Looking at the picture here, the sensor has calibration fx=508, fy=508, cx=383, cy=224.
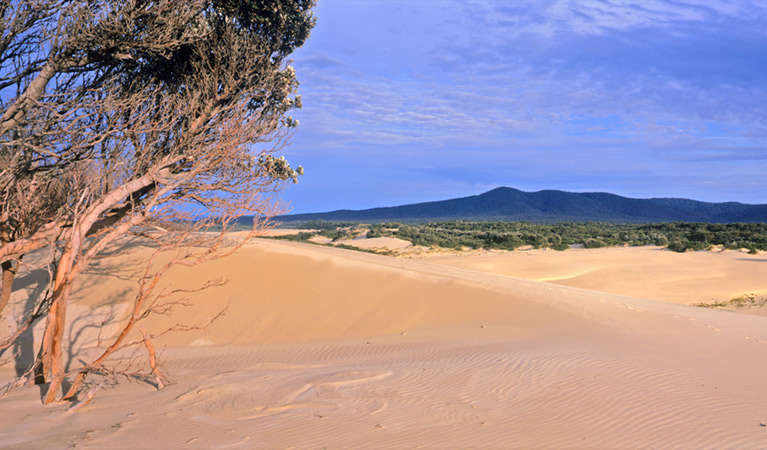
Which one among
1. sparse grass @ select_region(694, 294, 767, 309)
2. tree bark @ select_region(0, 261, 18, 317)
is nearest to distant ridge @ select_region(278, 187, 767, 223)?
sparse grass @ select_region(694, 294, 767, 309)

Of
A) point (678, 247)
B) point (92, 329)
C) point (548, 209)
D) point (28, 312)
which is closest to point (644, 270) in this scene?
point (678, 247)

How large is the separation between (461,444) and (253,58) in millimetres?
9103

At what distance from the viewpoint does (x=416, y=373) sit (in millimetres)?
7301

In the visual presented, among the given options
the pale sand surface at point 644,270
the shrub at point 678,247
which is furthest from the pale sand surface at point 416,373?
the shrub at point 678,247

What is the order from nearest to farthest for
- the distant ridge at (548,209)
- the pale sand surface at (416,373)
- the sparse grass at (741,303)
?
the pale sand surface at (416,373), the sparse grass at (741,303), the distant ridge at (548,209)

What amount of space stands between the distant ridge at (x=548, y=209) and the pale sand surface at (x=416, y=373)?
113731 millimetres

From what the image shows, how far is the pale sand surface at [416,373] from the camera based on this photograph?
5156mm

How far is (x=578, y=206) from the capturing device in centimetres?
14038

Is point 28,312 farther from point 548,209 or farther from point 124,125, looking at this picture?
point 548,209

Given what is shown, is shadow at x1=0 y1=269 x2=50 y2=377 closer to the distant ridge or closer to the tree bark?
the tree bark

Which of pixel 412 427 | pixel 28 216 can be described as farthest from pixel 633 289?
pixel 28 216

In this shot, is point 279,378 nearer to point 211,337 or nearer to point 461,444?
point 461,444

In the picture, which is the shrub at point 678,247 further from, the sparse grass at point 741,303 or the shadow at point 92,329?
the shadow at point 92,329

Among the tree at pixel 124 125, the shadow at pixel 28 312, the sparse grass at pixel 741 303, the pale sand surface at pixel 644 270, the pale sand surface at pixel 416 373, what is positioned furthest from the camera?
the pale sand surface at pixel 644 270
